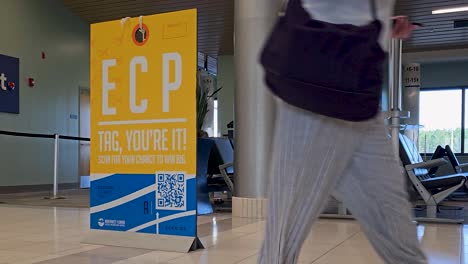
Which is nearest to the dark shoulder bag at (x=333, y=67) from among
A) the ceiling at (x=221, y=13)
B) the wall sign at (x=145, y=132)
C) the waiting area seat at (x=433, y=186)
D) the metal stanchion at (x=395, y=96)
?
the wall sign at (x=145, y=132)

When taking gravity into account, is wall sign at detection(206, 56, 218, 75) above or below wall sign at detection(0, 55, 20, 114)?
above

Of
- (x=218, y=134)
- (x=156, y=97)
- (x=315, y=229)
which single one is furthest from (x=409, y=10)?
(x=156, y=97)

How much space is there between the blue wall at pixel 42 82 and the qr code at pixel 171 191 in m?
6.66

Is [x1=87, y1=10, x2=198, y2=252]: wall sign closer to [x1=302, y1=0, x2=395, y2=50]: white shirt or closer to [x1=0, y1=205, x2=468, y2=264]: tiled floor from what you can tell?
[x1=0, y1=205, x2=468, y2=264]: tiled floor

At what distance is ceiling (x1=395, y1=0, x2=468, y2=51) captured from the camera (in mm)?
9883

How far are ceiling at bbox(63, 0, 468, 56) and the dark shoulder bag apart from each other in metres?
9.36

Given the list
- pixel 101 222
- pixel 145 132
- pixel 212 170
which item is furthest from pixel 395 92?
pixel 101 222

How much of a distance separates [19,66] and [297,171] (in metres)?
9.38

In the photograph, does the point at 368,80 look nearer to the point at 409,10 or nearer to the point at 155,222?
the point at 155,222

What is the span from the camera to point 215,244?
11.4 feet

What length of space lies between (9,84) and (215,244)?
7.06 metres

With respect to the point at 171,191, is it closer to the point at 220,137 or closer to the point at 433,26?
the point at 220,137

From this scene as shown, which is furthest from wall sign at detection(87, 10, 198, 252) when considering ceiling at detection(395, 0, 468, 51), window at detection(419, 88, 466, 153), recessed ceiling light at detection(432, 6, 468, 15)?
window at detection(419, 88, 466, 153)

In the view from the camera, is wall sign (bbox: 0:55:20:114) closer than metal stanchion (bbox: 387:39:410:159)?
No
